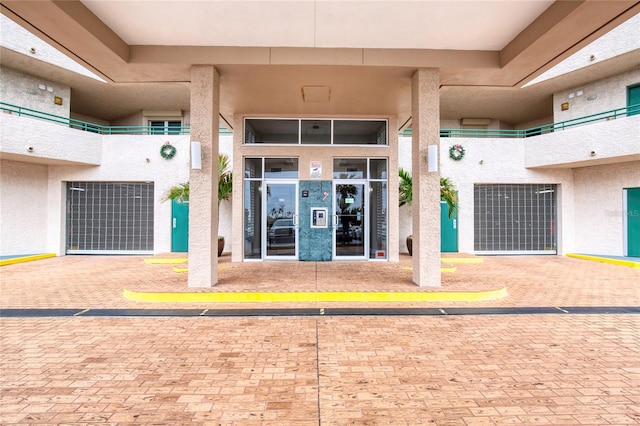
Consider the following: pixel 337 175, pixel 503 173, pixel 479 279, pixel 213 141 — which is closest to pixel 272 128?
pixel 337 175

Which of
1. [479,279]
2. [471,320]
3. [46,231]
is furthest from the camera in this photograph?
[46,231]

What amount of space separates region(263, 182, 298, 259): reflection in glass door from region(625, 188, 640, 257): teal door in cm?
1135

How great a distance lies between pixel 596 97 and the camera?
12766 mm

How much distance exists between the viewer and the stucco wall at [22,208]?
38.8ft

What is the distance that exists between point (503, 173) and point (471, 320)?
9.78 meters

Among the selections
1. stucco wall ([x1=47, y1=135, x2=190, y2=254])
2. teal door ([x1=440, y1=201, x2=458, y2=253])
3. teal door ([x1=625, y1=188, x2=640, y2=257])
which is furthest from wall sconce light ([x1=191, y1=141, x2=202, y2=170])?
teal door ([x1=625, y1=188, x2=640, y2=257])

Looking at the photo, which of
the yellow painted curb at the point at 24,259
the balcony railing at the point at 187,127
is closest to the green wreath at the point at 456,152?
the balcony railing at the point at 187,127

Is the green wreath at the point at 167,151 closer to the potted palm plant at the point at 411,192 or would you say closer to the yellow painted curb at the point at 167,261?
→ the yellow painted curb at the point at 167,261

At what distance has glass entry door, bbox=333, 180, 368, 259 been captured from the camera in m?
10.7

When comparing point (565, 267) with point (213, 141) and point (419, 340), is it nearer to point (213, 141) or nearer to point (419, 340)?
point (419, 340)

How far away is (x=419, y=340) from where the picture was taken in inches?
172

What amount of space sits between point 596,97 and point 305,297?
44.3 feet

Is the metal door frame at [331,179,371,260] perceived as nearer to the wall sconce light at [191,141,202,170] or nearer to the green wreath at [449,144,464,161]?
the green wreath at [449,144,464,161]

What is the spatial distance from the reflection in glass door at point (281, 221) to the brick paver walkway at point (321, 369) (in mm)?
5040
